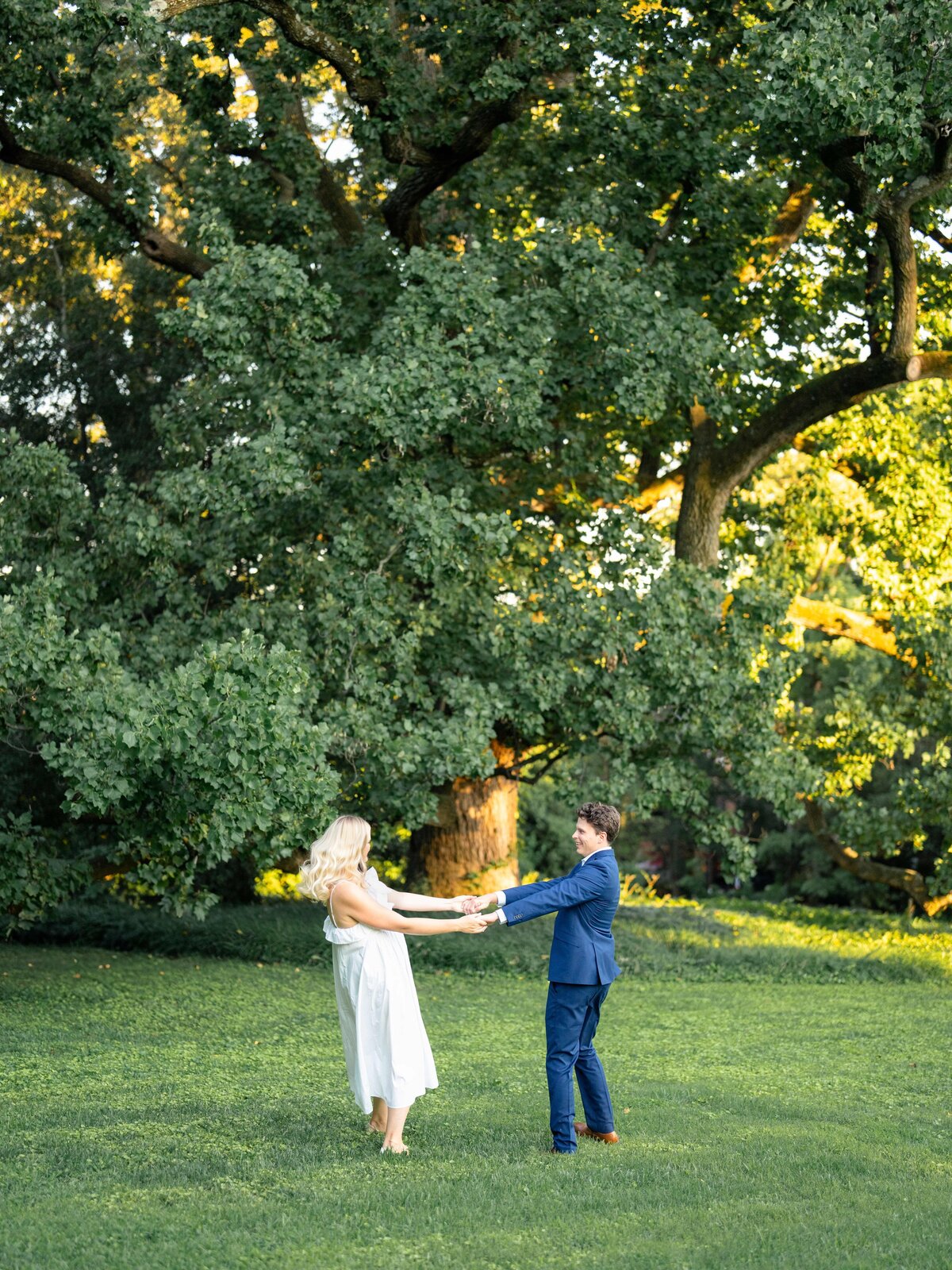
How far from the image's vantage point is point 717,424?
17.0 metres

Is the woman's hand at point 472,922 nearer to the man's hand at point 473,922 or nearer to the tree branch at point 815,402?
the man's hand at point 473,922

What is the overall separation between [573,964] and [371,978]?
1.01 metres

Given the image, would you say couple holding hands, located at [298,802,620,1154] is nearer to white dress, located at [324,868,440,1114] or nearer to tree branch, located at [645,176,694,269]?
white dress, located at [324,868,440,1114]

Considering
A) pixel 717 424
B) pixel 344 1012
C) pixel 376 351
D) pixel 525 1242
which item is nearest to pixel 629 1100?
pixel 344 1012

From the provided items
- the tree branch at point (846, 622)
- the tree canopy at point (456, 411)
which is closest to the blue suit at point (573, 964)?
the tree canopy at point (456, 411)

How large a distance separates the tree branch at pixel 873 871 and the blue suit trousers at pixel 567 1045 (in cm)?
1452

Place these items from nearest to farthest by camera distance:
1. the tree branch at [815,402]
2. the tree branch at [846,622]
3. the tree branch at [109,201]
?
the tree branch at [109,201] → the tree branch at [815,402] → the tree branch at [846,622]

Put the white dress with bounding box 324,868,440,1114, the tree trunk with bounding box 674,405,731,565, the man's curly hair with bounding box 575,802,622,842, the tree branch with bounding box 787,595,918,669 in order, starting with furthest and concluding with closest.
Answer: the tree branch with bounding box 787,595,918,669, the tree trunk with bounding box 674,405,731,565, the man's curly hair with bounding box 575,802,622,842, the white dress with bounding box 324,868,440,1114

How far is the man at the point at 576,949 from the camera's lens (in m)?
6.71

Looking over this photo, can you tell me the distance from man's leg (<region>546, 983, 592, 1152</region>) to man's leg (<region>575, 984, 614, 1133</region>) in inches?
3.0

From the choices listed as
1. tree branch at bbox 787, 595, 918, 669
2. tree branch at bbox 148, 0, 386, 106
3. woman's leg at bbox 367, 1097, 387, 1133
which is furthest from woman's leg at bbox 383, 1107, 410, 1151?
tree branch at bbox 787, 595, 918, 669

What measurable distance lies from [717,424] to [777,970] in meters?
6.73

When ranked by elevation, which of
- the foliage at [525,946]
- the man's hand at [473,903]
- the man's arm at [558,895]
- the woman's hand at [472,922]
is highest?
the man's arm at [558,895]

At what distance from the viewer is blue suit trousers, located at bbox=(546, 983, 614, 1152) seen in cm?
671
